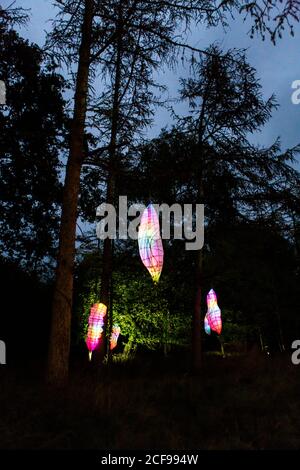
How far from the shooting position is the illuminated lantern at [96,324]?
11.8 meters

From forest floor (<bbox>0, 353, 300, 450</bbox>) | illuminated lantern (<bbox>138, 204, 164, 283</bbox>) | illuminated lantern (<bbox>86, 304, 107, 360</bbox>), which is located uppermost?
illuminated lantern (<bbox>138, 204, 164, 283</bbox>)

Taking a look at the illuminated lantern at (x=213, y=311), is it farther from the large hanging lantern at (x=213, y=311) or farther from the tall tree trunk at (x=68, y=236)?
the tall tree trunk at (x=68, y=236)

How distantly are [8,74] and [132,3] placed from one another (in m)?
7.38

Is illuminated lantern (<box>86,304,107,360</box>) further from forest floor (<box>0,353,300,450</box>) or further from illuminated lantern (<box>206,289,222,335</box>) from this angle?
illuminated lantern (<box>206,289,222,335</box>)

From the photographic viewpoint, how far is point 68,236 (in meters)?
6.88

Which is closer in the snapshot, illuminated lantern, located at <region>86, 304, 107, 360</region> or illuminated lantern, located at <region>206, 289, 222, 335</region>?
illuminated lantern, located at <region>86, 304, 107, 360</region>

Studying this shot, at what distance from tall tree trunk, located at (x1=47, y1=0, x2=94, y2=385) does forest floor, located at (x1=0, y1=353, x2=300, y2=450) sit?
47 cm

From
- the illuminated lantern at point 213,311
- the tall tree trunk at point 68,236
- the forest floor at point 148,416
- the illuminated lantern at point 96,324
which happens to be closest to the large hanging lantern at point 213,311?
the illuminated lantern at point 213,311

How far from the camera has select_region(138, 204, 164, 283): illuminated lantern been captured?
6801 mm

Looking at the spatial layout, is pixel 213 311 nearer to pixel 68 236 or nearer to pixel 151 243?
pixel 151 243

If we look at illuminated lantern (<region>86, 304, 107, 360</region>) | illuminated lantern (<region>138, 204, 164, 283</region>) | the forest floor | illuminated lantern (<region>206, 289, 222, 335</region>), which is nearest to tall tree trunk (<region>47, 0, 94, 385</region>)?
the forest floor

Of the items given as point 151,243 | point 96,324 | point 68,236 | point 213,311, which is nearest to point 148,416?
point 151,243
